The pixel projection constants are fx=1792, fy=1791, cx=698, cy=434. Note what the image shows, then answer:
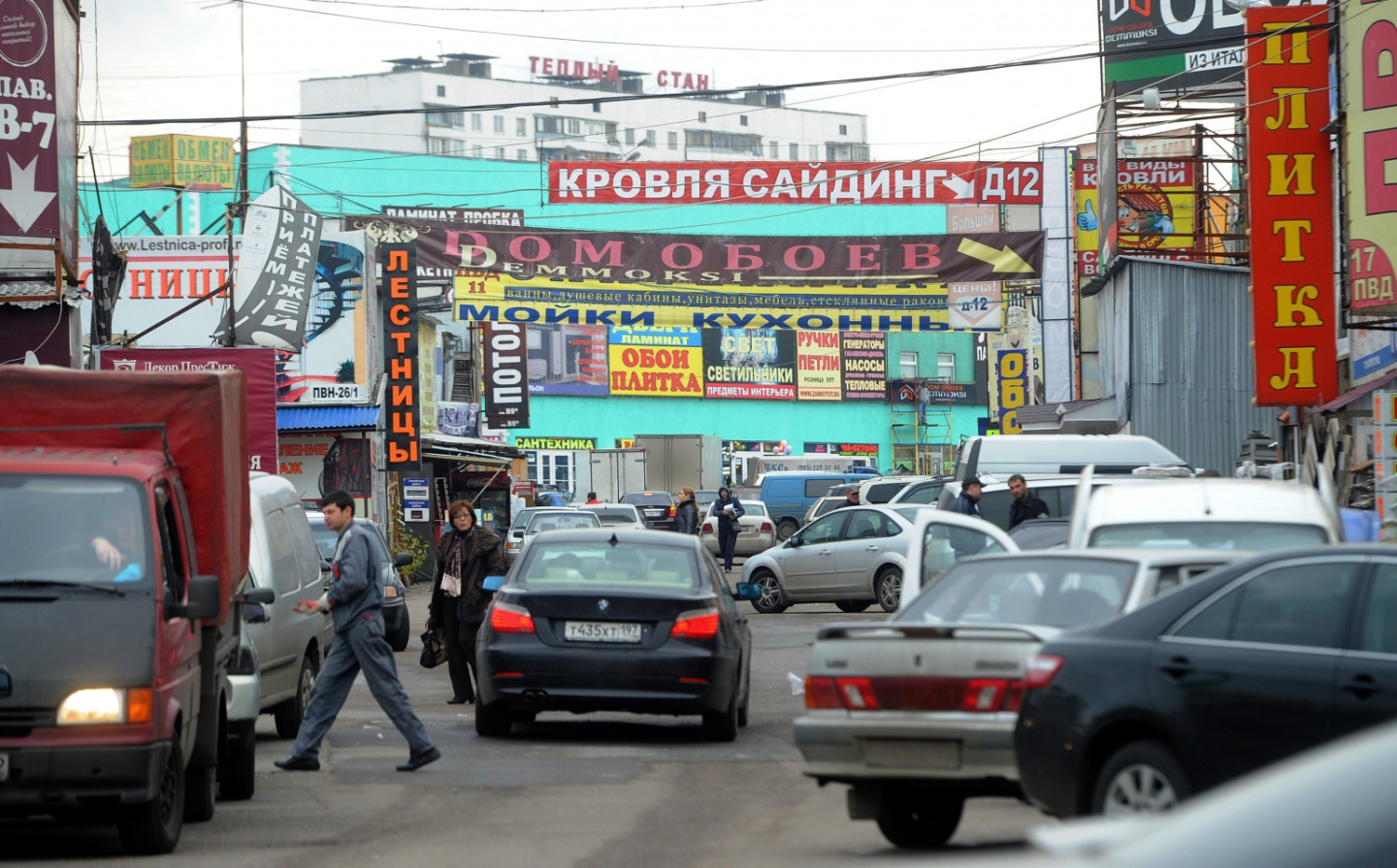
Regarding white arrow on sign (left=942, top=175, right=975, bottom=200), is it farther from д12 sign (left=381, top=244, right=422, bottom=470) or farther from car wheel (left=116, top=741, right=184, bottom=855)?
car wheel (left=116, top=741, right=184, bottom=855)

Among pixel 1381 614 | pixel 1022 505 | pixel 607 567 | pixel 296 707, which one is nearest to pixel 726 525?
pixel 1022 505

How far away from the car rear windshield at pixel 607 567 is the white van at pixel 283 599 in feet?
5.42

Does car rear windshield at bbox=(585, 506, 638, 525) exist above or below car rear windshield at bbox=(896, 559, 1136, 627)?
below

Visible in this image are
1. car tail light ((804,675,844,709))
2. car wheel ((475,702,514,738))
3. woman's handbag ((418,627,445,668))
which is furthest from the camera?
woman's handbag ((418,627,445,668))

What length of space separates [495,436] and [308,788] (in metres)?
51.7

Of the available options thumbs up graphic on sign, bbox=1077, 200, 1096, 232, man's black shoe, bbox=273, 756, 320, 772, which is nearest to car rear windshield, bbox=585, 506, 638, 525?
thumbs up graphic on sign, bbox=1077, 200, 1096, 232

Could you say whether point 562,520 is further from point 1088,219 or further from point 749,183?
point 749,183

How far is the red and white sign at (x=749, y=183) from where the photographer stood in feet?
231

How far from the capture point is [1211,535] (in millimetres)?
10117

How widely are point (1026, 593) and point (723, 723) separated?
4331 mm

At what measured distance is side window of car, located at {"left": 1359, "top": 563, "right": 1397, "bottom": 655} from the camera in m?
6.72

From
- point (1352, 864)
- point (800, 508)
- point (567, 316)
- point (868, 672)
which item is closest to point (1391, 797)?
point (1352, 864)

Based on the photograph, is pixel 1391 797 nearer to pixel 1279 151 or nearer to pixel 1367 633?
pixel 1367 633

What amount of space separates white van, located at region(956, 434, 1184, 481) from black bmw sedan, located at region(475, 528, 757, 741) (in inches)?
441
